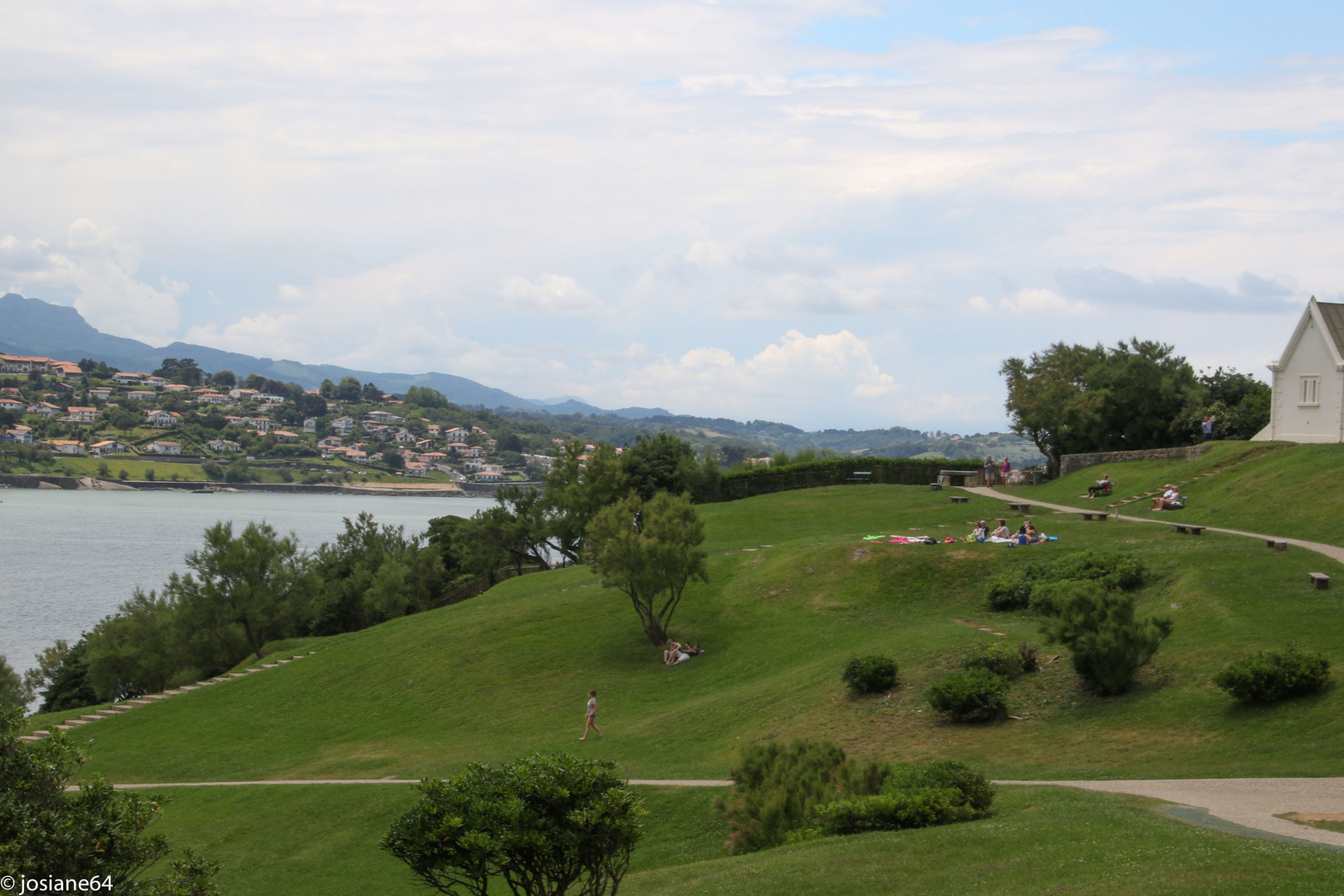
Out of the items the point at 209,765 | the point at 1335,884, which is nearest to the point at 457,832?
the point at 1335,884

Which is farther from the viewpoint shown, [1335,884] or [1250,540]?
[1250,540]

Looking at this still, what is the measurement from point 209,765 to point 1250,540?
31.9m

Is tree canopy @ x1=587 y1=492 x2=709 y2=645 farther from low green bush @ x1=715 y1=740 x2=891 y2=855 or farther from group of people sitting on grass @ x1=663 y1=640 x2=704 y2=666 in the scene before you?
low green bush @ x1=715 y1=740 x2=891 y2=855

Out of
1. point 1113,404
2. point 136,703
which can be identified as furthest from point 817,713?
point 1113,404

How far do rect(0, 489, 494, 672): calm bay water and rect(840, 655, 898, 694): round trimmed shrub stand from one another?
202 feet

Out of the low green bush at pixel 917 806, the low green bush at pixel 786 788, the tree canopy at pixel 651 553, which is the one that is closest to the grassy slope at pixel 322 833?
the low green bush at pixel 786 788

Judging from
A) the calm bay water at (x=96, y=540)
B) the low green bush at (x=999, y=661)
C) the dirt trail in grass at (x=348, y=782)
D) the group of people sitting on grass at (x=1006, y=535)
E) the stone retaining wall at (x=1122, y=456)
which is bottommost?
the calm bay water at (x=96, y=540)

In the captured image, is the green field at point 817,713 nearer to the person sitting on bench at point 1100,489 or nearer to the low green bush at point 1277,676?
the low green bush at point 1277,676

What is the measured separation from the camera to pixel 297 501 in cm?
19662

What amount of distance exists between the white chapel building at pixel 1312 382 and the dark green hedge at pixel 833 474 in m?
21.8

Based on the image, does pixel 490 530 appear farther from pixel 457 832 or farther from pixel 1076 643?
pixel 457 832

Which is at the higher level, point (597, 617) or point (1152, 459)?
point (1152, 459)

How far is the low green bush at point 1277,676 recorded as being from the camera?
51.2 ft

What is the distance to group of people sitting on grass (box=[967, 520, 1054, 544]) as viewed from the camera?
31266 mm
